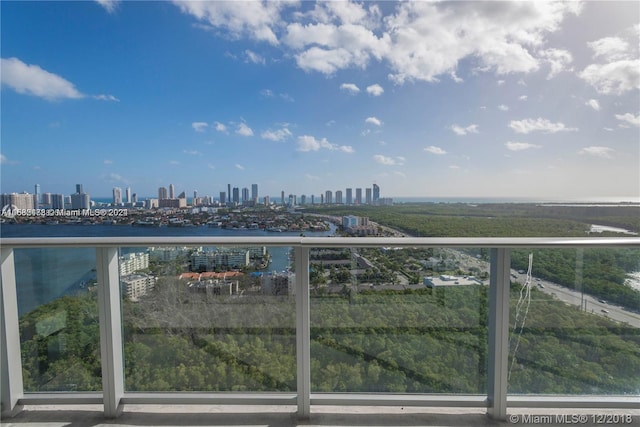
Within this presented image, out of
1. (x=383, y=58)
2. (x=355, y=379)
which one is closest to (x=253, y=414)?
(x=355, y=379)

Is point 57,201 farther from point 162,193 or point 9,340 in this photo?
point 9,340

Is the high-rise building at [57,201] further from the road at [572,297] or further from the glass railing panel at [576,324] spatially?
the glass railing panel at [576,324]

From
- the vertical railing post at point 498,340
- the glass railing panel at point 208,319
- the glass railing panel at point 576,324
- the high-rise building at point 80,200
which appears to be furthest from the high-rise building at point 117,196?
the glass railing panel at point 576,324

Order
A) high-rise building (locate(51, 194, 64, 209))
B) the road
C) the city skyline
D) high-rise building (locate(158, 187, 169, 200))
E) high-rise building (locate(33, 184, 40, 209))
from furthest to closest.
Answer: high-rise building (locate(158, 187, 169, 200)), the city skyline, high-rise building (locate(51, 194, 64, 209)), high-rise building (locate(33, 184, 40, 209)), the road

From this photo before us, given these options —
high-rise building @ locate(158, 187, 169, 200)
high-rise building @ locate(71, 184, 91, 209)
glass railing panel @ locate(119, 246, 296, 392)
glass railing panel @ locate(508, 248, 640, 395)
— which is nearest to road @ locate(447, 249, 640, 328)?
glass railing panel @ locate(508, 248, 640, 395)

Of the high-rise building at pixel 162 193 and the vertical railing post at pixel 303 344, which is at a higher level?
the high-rise building at pixel 162 193

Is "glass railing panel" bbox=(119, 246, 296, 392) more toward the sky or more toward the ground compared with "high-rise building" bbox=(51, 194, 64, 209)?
more toward the ground

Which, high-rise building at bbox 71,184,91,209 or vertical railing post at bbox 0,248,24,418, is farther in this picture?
high-rise building at bbox 71,184,91,209

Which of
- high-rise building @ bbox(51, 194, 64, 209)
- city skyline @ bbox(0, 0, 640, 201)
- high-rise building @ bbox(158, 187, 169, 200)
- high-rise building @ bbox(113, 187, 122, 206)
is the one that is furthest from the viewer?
high-rise building @ bbox(158, 187, 169, 200)

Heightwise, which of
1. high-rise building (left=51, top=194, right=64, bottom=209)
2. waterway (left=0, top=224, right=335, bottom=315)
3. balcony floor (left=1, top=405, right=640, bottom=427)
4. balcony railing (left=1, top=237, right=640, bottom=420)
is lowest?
balcony floor (left=1, top=405, right=640, bottom=427)

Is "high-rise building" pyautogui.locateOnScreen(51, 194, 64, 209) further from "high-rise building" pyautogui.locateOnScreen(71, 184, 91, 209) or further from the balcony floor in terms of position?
the balcony floor
